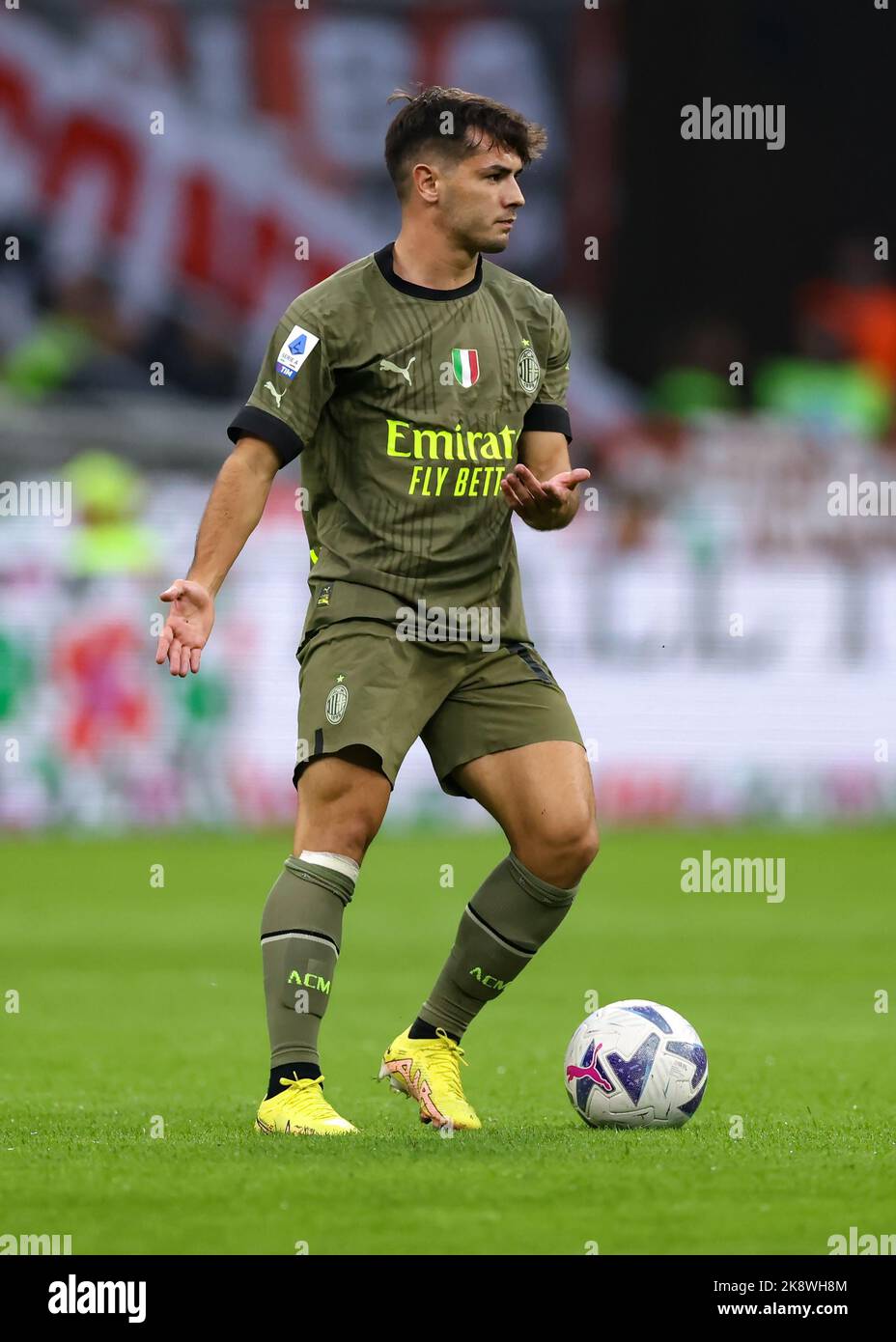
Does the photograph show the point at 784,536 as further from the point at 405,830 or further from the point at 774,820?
the point at 405,830

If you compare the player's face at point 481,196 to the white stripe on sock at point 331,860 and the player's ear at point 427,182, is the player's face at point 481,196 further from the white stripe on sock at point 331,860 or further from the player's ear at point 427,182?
the white stripe on sock at point 331,860

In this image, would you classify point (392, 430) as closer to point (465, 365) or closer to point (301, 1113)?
point (465, 365)

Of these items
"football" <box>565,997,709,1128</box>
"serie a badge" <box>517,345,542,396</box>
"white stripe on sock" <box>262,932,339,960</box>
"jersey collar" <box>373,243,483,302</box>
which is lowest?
"football" <box>565,997,709,1128</box>

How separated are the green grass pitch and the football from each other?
0.29ft

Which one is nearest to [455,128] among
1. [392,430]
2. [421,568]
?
[392,430]

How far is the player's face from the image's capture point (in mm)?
5441

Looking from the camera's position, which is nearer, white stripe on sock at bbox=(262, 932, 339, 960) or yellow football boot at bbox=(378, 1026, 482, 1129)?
white stripe on sock at bbox=(262, 932, 339, 960)

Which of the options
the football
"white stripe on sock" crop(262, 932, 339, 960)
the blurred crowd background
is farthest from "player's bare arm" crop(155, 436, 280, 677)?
the blurred crowd background

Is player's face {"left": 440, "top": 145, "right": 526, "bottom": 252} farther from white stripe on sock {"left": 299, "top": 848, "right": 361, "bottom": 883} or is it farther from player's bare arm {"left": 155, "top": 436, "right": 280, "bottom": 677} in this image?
white stripe on sock {"left": 299, "top": 848, "right": 361, "bottom": 883}

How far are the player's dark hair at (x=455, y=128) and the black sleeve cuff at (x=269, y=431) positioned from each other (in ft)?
2.17

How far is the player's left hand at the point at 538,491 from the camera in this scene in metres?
5.29

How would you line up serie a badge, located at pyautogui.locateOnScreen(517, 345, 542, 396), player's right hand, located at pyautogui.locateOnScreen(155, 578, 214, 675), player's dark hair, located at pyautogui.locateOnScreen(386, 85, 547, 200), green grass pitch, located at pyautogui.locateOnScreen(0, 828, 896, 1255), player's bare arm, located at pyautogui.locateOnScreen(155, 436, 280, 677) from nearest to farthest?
1. green grass pitch, located at pyautogui.locateOnScreen(0, 828, 896, 1255)
2. player's right hand, located at pyautogui.locateOnScreen(155, 578, 214, 675)
3. player's bare arm, located at pyautogui.locateOnScreen(155, 436, 280, 677)
4. player's dark hair, located at pyautogui.locateOnScreen(386, 85, 547, 200)
5. serie a badge, located at pyautogui.locateOnScreen(517, 345, 542, 396)

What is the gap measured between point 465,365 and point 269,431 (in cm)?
52
